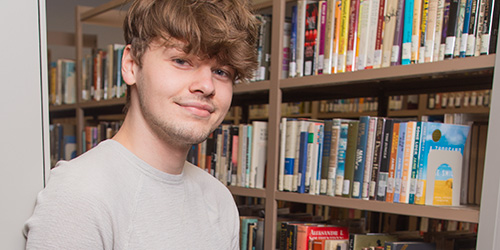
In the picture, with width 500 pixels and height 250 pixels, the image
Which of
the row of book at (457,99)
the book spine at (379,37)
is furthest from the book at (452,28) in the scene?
the row of book at (457,99)

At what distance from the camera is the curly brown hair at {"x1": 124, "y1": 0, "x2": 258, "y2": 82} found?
0.94 m

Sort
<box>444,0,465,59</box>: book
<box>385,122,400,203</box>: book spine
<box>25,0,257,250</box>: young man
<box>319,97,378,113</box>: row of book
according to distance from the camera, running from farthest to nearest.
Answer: <box>319,97,378,113</box>: row of book → <box>385,122,400,203</box>: book spine → <box>444,0,465,59</box>: book → <box>25,0,257,250</box>: young man

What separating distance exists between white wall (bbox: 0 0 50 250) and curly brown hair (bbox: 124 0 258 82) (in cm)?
32

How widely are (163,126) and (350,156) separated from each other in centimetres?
72

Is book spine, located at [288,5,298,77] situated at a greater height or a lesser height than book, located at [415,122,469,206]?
greater

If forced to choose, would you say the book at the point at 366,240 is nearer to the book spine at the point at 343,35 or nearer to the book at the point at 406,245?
the book at the point at 406,245

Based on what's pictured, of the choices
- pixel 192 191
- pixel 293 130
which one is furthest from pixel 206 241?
pixel 293 130

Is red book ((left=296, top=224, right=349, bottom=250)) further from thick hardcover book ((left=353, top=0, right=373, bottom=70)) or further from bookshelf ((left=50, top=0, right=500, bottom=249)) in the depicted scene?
thick hardcover book ((left=353, top=0, right=373, bottom=70))

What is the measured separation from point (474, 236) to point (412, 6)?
85 cm

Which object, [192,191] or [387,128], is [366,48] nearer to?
[387,128]

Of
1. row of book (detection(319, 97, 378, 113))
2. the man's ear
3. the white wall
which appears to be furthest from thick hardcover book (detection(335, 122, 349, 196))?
row of book (detection(319, 97, 378, 113))

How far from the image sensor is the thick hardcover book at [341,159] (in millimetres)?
1413

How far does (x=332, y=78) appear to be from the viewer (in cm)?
144

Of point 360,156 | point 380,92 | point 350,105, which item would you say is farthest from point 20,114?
point 350,105
